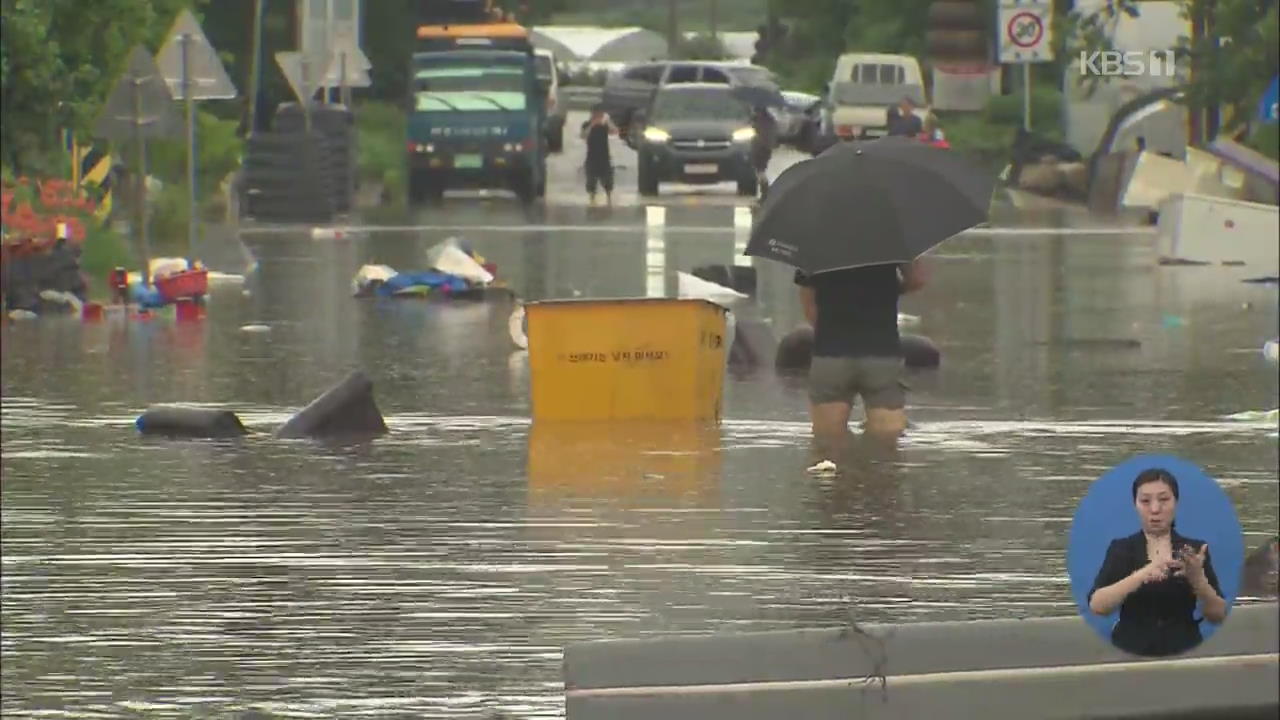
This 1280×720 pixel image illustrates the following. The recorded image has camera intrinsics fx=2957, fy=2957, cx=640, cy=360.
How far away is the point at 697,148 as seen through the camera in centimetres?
4912

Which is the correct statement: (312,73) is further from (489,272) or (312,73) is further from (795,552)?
(795,552)

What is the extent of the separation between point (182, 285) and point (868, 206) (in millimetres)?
11221

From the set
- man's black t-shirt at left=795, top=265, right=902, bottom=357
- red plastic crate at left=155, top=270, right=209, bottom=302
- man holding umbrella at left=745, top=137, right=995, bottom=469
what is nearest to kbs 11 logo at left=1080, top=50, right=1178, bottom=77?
red plastic crate at left=155, top=270, right=209, bottom=302

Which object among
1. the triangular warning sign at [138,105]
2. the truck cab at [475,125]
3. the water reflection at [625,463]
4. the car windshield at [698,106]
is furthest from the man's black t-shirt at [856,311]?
the car windshield at [698,106]

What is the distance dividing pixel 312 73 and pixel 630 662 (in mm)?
36792

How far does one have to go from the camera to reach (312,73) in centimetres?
4231

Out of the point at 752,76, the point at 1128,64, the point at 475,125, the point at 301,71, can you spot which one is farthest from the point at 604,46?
the point at 301,71

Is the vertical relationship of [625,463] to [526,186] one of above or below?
below

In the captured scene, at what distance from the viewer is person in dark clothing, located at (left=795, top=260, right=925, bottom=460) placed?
13578mm

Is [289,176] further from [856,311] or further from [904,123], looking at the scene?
[856,311]

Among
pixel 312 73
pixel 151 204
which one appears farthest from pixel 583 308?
pixel 312 73

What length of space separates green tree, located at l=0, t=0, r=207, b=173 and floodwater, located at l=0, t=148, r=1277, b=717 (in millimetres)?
5360

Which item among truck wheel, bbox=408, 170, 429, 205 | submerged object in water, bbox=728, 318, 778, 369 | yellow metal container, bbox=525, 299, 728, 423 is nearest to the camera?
yellow metal container, bbox=525, 299, 728, 423
